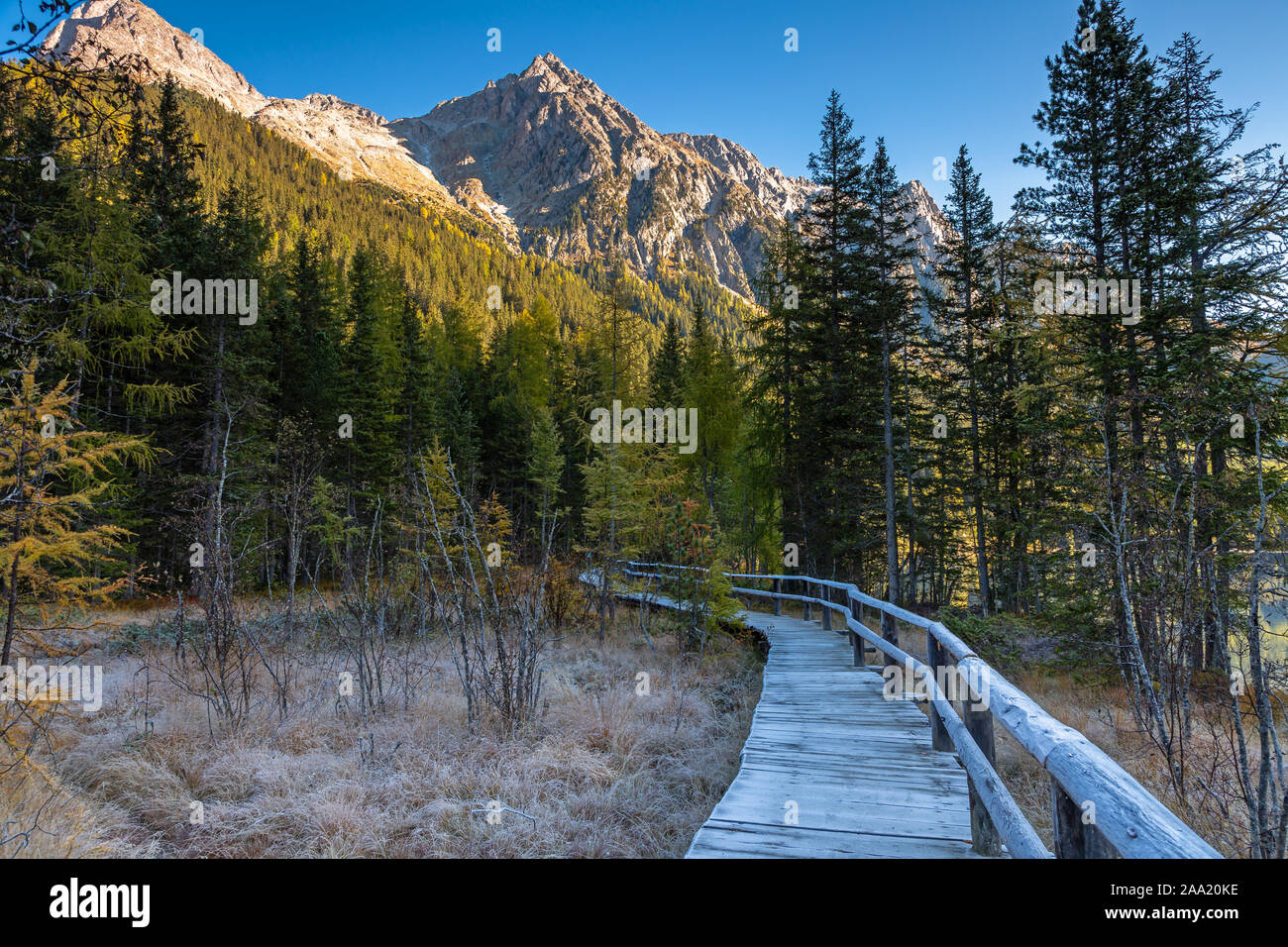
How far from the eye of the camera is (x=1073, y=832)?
1.92 metres

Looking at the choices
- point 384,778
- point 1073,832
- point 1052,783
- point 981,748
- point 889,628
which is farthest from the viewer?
point 889,628

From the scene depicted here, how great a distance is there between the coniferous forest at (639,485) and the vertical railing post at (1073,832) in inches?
76.6

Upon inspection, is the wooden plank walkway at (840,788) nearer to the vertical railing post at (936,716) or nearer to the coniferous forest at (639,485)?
the vertical railing post at (936,716)

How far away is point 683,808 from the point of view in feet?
14.0

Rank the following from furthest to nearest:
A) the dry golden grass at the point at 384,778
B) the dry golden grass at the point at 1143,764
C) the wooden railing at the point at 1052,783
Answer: the dry golden grass at the point at 1143,764 → the dry golden grass at the point at 384,778 → the wooden railing at the point at 1052,783

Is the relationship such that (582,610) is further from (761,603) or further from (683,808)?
(683,808)

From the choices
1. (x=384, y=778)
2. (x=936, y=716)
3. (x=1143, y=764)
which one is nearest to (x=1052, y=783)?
(x=936, y=716)

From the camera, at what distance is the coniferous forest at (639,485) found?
409 cm

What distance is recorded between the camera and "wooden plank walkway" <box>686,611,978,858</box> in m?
2.93

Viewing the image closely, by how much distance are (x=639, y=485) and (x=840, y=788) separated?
12.5m

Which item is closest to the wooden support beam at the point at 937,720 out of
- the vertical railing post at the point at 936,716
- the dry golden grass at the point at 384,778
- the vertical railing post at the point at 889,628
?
the vertical railing post at the point at 936,716

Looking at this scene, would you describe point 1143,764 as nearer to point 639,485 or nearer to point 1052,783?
point 1052,783
